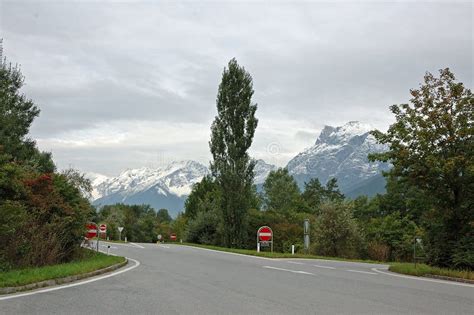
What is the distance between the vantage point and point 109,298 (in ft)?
34.6

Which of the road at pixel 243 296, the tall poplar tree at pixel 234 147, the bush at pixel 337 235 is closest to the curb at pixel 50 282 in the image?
the road at pixel 243 296

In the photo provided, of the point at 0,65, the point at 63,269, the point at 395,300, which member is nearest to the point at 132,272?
the point at 63,269

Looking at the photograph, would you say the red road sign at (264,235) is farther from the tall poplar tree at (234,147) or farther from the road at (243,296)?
the road at (243,296)

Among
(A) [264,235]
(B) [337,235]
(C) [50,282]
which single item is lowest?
(C) [50,282]

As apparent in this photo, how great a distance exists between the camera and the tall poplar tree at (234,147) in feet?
137

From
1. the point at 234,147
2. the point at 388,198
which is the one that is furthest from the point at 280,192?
the point at 234,147

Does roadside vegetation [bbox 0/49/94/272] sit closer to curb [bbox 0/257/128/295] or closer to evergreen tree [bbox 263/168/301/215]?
curb [bbox 0/257/128/295]

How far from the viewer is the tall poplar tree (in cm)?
4191

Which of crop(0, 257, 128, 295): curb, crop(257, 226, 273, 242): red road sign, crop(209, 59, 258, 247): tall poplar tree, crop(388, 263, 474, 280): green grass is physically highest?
crop(209, 59, 258, 247): tall poplar tree

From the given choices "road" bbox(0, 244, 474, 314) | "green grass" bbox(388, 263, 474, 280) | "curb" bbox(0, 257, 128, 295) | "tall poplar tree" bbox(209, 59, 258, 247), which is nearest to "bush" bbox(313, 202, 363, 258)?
"tall poplar tree" bbox(209, 59, 258, 247)

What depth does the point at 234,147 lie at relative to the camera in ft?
141

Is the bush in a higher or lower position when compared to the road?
higher

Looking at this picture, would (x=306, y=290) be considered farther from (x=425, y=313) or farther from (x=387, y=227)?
(x=387, y=227)

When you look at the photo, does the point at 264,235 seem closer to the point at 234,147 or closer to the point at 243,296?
the point at 234,147
